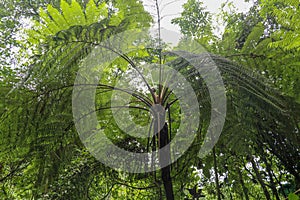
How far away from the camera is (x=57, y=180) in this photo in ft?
4.45

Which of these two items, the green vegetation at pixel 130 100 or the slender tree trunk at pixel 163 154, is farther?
the slender tree trunk at pixel 163 154

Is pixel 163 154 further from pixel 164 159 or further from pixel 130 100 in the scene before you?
pixel 130 100

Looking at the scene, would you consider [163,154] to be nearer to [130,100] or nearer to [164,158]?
[164,158]

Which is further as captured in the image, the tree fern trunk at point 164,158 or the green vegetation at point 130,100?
the tree fern trunk at point 164,158

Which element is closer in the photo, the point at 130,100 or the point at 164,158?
the point at 164,158

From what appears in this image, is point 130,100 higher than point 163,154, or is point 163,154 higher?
point 130,100

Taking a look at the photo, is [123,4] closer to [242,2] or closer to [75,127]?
[75,127]

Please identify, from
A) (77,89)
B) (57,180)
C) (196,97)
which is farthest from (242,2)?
(57,180)

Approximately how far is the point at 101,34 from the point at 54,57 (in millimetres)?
260

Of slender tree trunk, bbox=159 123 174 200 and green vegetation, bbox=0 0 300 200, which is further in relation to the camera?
slender tree trunk, bbox=159 123 174 200

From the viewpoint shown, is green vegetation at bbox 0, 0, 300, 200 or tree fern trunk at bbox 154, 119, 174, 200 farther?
tree fern trunk at bbox 154, 119, 174, 200

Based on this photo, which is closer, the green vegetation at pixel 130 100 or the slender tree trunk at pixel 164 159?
the green vegetation at pixel 130 100

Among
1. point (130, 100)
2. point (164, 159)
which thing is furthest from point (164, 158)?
point (130, 100)

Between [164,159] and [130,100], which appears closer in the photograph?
[164,159]
